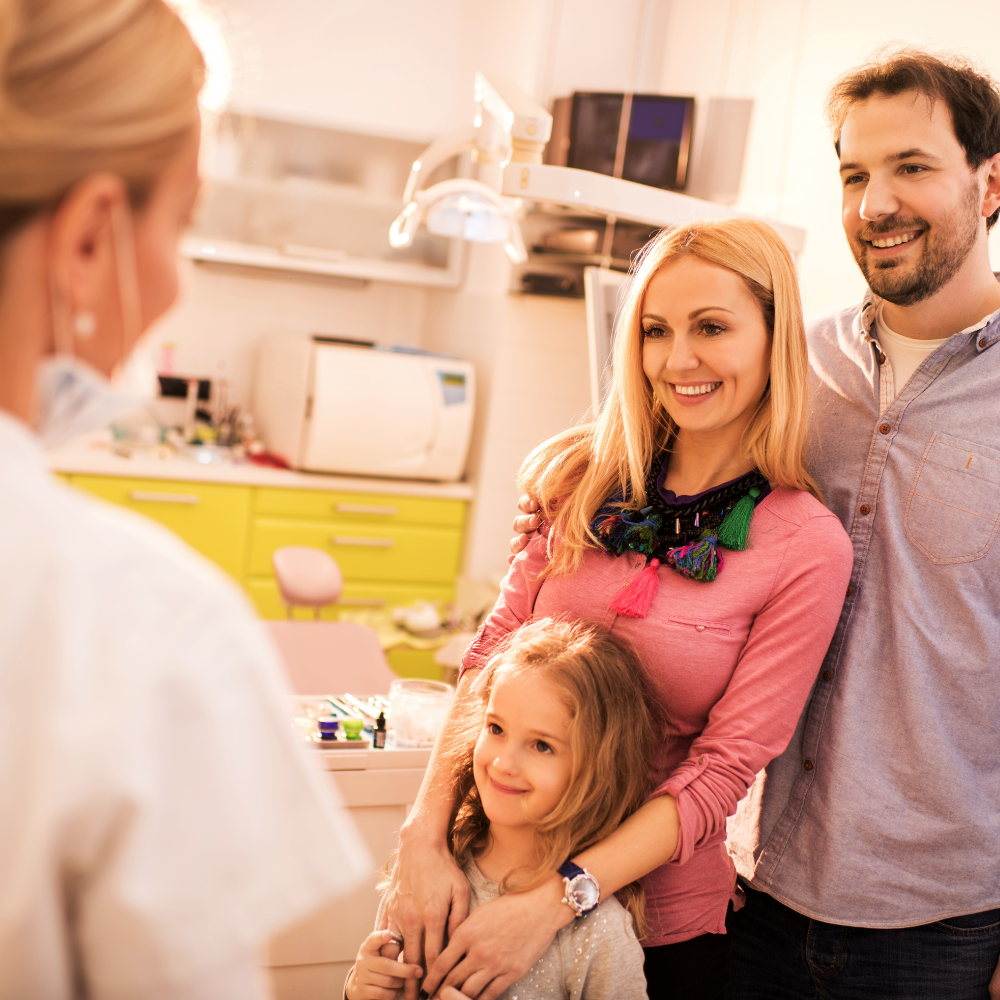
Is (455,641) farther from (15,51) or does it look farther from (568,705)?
(15,51)

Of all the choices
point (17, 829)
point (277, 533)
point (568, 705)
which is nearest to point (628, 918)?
Result: point (568, 705)

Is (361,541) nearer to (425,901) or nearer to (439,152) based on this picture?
(439,152)

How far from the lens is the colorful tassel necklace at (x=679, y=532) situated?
1262 millimetres

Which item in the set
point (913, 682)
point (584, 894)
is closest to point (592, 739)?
point (584, 894)

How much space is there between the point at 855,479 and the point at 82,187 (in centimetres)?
111

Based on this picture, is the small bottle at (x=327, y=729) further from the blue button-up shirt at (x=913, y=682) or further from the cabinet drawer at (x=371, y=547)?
the cabinet drawer at (x=371, y=547)

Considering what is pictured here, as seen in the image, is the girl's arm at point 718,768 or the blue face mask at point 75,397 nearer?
the blue face mask at point 75,397

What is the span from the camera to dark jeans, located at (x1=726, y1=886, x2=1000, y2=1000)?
1.29 metres

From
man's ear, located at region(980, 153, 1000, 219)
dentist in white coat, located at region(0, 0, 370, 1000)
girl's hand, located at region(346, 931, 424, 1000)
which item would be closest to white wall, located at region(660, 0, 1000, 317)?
man's ear, located at region(980, 153, 1000, 219)

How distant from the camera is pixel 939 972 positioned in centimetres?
129

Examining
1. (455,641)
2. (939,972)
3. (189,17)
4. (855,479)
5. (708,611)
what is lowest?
(455,641)

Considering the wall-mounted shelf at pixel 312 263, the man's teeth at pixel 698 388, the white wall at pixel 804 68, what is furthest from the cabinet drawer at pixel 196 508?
the man's teeth at pixel 698 388

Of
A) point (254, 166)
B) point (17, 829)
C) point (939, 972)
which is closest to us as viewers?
point (17, 829)

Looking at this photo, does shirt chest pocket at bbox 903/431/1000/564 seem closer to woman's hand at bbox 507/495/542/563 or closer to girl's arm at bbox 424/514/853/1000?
girl's arm at bbox 424/514/853/1000
